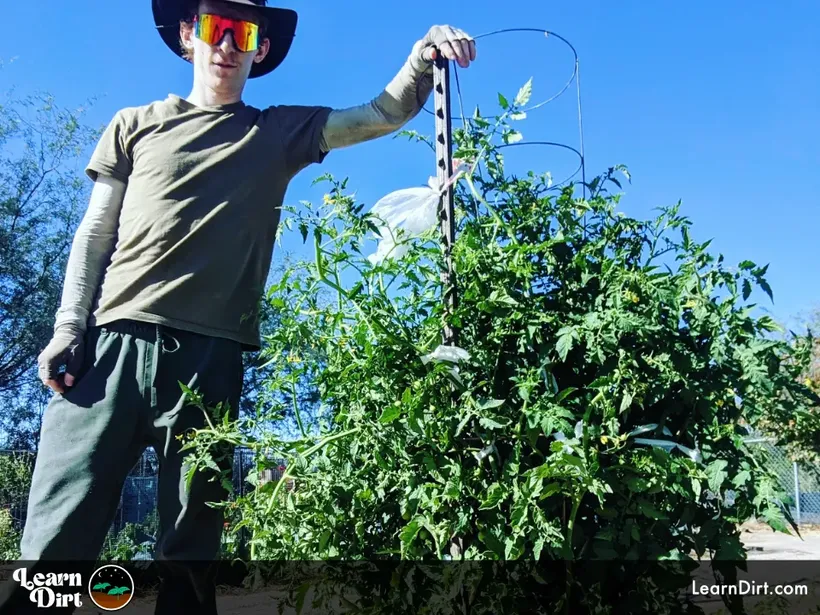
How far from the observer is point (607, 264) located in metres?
1.41

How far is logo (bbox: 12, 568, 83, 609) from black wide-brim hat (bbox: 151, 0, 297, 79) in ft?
5.11

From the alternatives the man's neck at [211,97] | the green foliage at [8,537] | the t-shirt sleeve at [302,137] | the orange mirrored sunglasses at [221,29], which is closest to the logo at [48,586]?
the t-shirt sleeve at [302,137]

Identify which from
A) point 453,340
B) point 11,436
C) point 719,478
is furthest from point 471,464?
point 11,436

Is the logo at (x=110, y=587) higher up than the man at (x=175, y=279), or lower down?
lower down

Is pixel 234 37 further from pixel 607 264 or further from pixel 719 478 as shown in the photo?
pixel 719 478

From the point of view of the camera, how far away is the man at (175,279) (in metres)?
1.87

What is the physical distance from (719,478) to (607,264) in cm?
44

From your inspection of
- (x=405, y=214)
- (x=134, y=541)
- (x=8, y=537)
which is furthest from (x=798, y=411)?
(x=8, y=537)

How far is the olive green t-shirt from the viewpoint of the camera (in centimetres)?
200

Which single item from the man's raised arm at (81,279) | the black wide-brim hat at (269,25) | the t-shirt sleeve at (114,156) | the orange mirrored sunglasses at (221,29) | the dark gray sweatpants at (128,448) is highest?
the black wide-brim hat at (269,25)

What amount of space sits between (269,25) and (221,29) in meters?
0.22

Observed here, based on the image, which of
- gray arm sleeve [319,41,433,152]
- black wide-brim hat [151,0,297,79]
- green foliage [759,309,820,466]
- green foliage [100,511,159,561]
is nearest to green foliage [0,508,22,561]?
green foliage [100,511,159,561]

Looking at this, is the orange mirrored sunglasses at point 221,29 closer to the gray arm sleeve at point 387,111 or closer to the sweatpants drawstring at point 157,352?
the gray arm sleeve at point 387,111

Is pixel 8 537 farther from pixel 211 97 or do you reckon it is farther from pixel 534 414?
pixel 534 414
